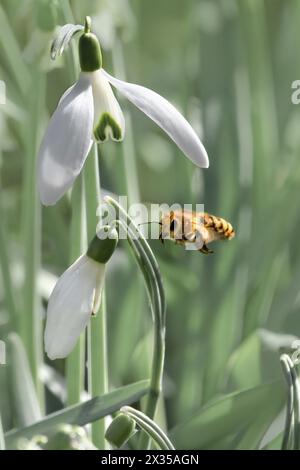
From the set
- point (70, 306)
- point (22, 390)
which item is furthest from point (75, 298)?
point (22, 390)

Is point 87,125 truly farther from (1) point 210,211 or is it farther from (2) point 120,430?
(1) point 210,211

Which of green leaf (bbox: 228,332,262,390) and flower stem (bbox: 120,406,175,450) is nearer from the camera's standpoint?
flower stem (bbox: 120,406,175,450)

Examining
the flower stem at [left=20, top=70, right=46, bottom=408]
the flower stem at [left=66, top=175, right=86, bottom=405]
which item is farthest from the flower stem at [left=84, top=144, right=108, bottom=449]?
the flower stem at [left=20, top=70, right=46, bottom=408]

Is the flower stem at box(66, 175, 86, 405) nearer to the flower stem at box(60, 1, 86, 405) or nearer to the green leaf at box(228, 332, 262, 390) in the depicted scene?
the flower stem at box(60, 1, 86, 405)

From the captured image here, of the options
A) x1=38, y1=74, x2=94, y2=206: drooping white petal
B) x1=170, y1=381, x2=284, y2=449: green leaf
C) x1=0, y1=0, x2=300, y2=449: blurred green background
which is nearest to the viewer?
x1=38, y1=74, x2=94, y2=206: drooping white petal

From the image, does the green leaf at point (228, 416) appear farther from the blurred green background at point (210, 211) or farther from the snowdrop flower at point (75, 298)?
the snowdrop flower at point (75, 298)

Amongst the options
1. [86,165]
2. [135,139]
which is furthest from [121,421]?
[135,139]
